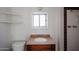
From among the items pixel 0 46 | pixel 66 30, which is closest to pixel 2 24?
pixel 0 46

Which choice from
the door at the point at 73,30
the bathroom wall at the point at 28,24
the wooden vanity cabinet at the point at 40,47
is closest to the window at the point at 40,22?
the bathroom wall at the point at 28,24

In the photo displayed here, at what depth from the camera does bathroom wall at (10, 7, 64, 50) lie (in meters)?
1.95

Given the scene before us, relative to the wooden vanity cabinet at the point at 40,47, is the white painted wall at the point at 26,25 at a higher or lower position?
higher

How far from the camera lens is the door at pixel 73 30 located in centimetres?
202

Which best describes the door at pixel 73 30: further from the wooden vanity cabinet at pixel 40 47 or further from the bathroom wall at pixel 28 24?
the wooden vanity cabinet at pixel 40 47

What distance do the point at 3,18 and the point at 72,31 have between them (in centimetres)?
128

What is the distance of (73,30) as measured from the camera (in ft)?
6.75

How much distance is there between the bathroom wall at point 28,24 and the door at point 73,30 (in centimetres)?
15

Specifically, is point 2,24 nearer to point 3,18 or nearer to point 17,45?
point 3,18

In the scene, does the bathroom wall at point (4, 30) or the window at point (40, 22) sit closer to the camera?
the window at point (40, 22)

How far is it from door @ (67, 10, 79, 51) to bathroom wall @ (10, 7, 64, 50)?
0.51ft

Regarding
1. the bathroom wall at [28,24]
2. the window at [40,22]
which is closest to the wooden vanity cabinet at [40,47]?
the bathroom wall at [28,24]

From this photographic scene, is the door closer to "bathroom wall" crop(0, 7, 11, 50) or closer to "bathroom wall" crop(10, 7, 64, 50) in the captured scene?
"bathroom wall" crop(10, 7, 64, 50)

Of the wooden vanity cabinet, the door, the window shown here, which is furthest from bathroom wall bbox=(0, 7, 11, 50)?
the door
